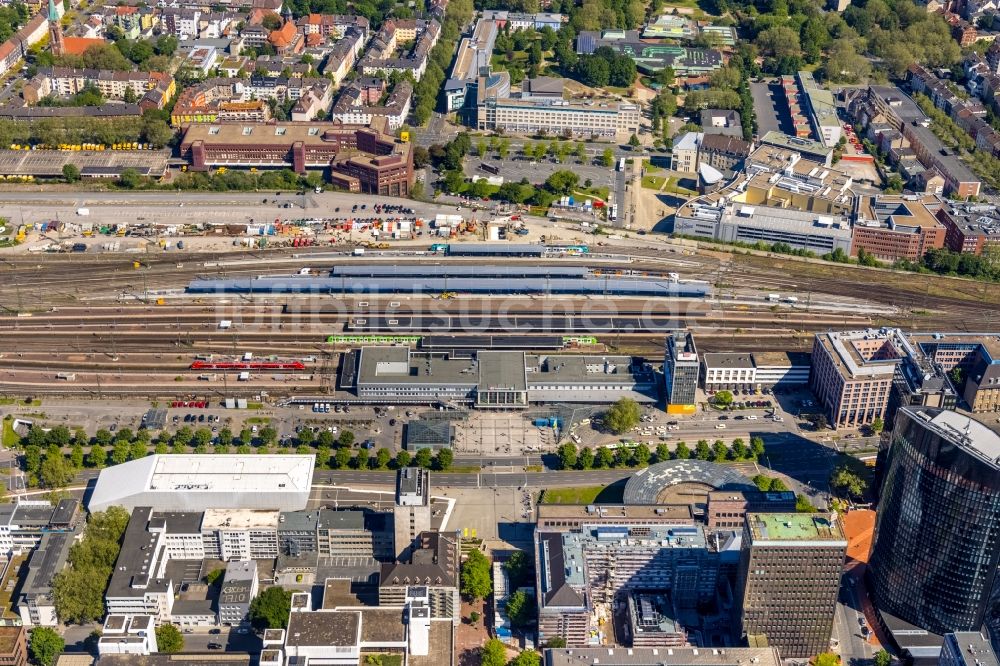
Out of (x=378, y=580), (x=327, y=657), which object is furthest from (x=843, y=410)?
(x=327, y=657)

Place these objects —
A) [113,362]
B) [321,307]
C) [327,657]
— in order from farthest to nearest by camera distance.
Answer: [321,307]
[113,362]
[327,657]

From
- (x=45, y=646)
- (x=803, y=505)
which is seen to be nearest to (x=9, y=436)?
(x=45, y=646)

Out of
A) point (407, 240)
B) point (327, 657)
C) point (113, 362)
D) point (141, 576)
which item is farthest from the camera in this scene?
point (407, 240)

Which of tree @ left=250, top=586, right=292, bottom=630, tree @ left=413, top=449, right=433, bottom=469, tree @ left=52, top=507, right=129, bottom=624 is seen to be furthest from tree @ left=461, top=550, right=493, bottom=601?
tree @ left=52, top=507, right=129, bottom=624

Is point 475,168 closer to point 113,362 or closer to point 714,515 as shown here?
point 113,362

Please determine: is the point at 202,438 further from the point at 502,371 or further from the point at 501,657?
the point at 501,657

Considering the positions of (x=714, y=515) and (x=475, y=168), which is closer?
(x=714, y=515)

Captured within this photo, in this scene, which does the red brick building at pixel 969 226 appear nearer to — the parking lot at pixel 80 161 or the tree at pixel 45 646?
the parking lot at pixel 80 161

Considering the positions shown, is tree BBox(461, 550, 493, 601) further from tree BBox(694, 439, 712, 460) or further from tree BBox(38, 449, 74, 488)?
tree BBox(38, 449, 74, 488)

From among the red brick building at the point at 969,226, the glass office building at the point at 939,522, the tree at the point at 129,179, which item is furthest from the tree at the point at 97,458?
the red brick building at the point at 969,226
